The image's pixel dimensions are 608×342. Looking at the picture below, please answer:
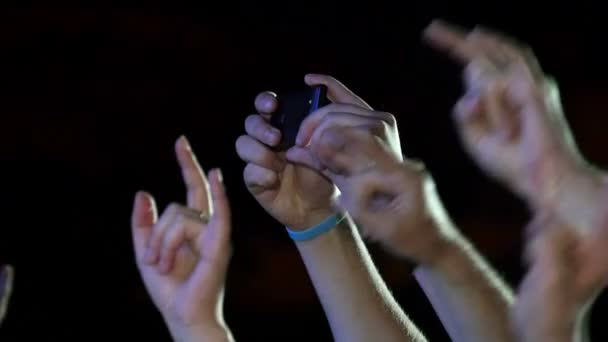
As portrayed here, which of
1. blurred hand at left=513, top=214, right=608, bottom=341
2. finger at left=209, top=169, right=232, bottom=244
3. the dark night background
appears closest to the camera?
blurred hand at left=513, top=214, right=608, bottom=341

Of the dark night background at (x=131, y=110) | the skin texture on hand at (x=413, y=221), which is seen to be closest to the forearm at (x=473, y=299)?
the skin texture on hand at (x=413, y=221)

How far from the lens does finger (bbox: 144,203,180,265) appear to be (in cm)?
81

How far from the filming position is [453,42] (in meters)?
0.62

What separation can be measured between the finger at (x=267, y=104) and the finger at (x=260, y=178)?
6 cm

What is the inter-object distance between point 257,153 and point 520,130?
0.38 meters

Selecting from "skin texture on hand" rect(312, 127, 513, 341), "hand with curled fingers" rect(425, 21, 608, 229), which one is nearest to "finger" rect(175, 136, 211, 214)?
"skin texture on hand" rect(312, 127, 513, 341)

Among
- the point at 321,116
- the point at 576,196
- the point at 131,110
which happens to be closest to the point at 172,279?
the point at 321,116

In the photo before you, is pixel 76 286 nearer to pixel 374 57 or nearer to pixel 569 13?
pixel 374 57

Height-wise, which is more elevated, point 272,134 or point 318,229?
point 272,134

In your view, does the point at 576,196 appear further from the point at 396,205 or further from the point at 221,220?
the point at 221,220

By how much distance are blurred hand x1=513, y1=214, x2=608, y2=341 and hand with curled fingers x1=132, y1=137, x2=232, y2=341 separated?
1.23ft

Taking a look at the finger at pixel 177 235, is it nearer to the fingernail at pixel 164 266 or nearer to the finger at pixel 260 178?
the fingernail at pixel 164 266

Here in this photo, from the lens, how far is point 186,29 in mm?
1888

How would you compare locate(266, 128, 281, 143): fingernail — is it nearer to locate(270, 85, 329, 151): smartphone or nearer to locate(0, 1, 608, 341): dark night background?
locate(270, 85, 329, 151): smartphone
